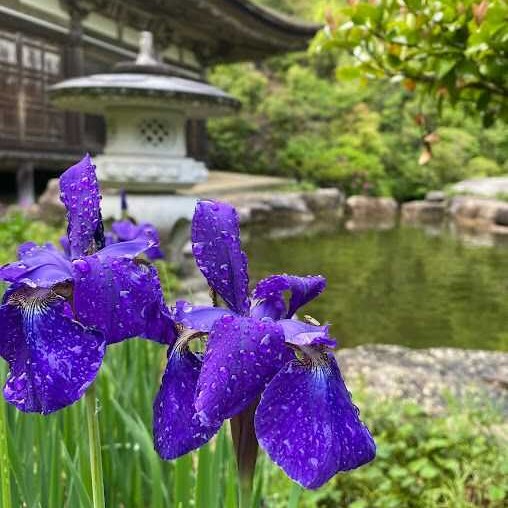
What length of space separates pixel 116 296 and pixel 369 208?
15.3m

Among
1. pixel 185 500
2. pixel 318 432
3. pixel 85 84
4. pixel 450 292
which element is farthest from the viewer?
pixel 450 292

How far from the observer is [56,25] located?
9047 millimetres

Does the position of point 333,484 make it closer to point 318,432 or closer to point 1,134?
point 318,432

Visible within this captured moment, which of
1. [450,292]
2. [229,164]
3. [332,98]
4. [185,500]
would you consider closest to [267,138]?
[229,164]

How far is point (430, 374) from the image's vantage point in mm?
2865

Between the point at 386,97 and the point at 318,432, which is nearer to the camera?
the point at 318,432

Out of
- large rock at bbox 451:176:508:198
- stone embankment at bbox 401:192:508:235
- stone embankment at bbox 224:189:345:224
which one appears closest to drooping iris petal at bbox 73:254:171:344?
stone embankment at bbox 224:189:345:224

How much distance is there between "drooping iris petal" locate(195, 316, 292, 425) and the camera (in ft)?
1.62

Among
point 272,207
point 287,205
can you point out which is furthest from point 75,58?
point 287,205

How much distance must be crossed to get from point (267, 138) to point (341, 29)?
1447 centimetres

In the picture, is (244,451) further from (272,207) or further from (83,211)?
(272,207)

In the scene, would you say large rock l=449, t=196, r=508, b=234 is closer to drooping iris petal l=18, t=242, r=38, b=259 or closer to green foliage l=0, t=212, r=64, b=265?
green foliage l=0, t=212, r=64, b=265

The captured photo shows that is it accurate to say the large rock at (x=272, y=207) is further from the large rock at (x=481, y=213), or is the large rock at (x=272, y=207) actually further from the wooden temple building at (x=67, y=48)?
the large rock at (x=481, y=213)

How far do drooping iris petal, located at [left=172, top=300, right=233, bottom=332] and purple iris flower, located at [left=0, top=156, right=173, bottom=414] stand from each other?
1 centimetres
